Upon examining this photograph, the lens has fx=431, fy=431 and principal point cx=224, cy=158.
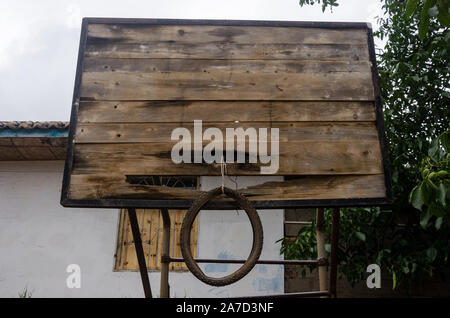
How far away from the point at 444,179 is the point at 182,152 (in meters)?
1.69

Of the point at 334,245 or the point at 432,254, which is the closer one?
the point at 334,245

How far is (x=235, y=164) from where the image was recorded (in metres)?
2.52

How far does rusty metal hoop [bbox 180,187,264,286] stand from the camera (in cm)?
221

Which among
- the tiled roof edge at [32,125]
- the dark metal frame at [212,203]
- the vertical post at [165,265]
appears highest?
the tiled roof edge at [32,125]

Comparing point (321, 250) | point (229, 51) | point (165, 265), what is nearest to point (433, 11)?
point (229, 51)

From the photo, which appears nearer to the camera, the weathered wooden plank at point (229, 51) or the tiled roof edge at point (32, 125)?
the weathered wooden plank at point (229, 51)

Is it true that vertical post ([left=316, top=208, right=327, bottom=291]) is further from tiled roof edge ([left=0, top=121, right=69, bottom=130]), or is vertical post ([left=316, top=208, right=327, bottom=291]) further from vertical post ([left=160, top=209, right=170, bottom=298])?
tiled roof edge ([left=0, top=121, right=69, bottom=130])

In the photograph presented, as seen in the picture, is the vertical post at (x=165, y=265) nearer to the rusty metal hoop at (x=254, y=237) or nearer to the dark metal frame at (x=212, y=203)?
the dark metal frame at (x=212, y=203)

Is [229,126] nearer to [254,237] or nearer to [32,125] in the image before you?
[254,237]

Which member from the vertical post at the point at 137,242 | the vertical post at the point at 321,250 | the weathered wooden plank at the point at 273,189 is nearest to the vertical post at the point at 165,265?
the vertical post at the point at 137,242

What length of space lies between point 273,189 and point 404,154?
103 inches

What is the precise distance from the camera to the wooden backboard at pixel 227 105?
8.04ft

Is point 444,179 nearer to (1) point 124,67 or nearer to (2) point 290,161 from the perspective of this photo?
(2) point 290,161
